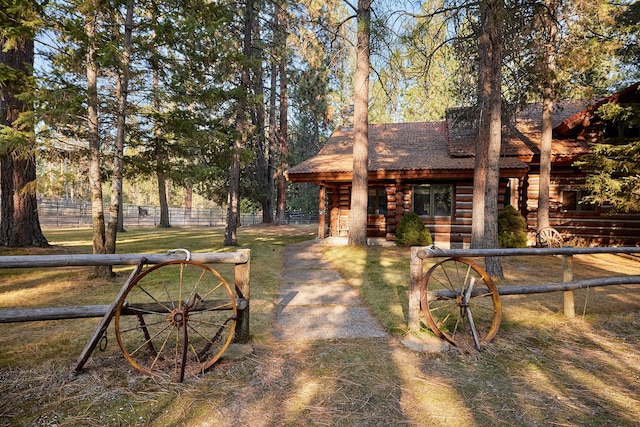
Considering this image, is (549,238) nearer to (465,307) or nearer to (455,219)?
(455,219)

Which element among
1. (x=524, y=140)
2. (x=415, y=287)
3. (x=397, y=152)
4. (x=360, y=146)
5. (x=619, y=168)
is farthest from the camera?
(x=397, y=152)

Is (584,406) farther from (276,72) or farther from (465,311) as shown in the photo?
(276,72)

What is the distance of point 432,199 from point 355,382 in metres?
11.8

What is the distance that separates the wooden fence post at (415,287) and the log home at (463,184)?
9.18 metres

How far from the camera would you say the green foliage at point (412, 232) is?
12367 millimetres

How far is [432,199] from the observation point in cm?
1363

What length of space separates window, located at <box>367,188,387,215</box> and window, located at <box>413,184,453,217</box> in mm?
1321

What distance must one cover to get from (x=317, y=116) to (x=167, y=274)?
1846 cm

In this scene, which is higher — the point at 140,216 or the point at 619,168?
the point at 619,168

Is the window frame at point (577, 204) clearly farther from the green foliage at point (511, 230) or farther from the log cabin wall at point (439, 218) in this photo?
the green foliage at point (511, 230)

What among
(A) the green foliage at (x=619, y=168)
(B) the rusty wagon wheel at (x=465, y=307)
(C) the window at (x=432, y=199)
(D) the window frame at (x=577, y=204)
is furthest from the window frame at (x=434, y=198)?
(B) the rusty wagon wheel at (x=465, y=307)

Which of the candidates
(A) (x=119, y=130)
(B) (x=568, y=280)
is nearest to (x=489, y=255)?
(B) (x=568, y=280)

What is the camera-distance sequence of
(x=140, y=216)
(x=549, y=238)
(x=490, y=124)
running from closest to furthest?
(x=490, y=124)
(x=549, y=238)
(x=140, y=216)

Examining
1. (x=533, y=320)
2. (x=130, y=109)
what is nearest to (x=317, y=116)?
(x=130, y=109)
